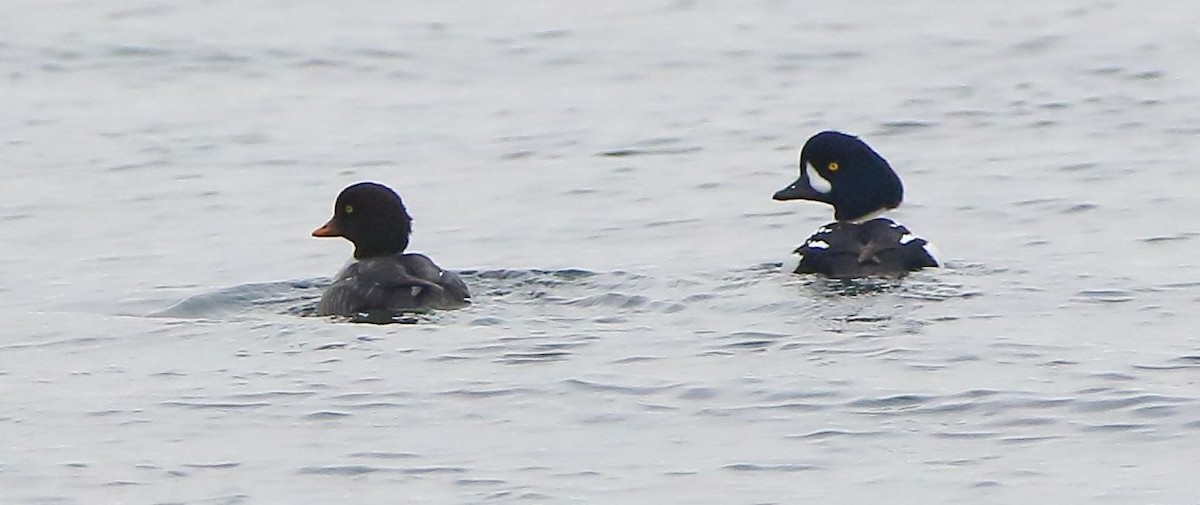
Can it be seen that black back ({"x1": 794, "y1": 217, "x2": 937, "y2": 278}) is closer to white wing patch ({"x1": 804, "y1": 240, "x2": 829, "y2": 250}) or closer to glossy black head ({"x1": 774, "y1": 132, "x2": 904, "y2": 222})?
white wing patch ({"x1": 804, "y1": 240, "x2": 829, "y2": 250})

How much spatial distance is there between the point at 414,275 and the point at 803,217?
440 centimetres

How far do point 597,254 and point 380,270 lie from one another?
7.24 ft

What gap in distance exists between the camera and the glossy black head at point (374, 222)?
15055 millimetres

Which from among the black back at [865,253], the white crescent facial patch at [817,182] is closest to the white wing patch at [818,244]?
the black back at [865,253]

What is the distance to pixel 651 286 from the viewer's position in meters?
14.9

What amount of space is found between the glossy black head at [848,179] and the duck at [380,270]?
240 cm

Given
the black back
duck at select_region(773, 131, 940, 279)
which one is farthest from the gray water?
duck at select_region(773, 131, 940, 279)

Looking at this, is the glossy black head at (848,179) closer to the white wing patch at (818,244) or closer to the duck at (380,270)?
the white wing patch at (818,244)

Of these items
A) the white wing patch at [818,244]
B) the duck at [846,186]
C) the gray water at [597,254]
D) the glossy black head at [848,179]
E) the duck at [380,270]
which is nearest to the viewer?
the gray water at [597,254]

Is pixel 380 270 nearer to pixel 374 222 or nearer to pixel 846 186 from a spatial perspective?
pixel 374 222

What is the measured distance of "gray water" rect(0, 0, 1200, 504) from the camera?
35.0 feet

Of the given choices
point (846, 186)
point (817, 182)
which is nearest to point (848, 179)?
point (846, 186)

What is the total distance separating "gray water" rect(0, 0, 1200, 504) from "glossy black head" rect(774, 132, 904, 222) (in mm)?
496

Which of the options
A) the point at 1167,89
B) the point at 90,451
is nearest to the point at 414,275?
the point at 90,451
